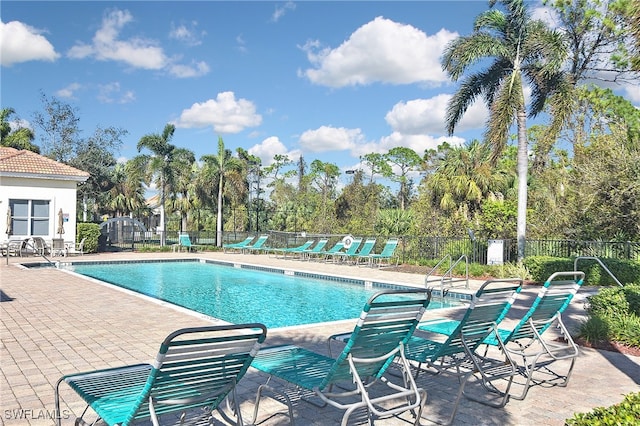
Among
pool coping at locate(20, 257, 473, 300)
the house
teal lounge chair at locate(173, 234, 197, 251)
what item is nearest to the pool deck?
pool coping at locate(20, 257, 473, 300)

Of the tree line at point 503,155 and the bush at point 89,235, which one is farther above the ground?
the tree line at point 503,155

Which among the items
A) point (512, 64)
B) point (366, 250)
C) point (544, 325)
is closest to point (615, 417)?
point (544, 325)

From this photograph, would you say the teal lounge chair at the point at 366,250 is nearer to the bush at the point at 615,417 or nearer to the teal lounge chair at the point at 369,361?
the teal lounge chair at the point at 369,361

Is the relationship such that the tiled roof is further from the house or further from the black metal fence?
the black metal fence

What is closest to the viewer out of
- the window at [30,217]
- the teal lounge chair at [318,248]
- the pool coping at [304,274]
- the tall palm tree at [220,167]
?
the pool coping at [304,274]

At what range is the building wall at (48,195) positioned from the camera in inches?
842

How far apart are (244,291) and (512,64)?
11.3 meters

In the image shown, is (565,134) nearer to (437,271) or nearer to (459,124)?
(459,124)

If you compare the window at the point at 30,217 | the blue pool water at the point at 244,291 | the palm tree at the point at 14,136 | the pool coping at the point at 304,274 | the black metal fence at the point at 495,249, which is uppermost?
the palm tree at the point at 14,136

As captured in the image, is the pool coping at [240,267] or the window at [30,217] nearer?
the pool coping at [240,267]

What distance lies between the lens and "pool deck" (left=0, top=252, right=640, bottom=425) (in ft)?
13.2

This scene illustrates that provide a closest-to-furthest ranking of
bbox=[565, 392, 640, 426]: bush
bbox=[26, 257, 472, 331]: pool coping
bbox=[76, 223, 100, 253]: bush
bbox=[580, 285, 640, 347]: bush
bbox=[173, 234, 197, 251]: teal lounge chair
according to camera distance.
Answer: bbox=[565, 392, 640, 426]: bush < bbox=[580, 285, 640, 347]: bush < bbox=[26, 257, 472, 331]: pool coping < bbox=[76, 223, 100, 253]: bush < bbox=[173, 234, 197, 251]: teal lounge chair

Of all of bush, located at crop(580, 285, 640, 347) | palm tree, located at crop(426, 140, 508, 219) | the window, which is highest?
palm tree, located at crop(426, 140, 508, 219)

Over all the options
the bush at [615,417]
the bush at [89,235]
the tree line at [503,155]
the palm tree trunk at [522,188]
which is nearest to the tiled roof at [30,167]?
the bush at [89,235]
